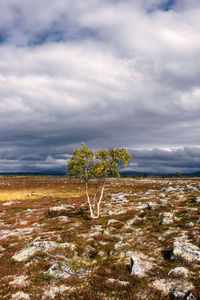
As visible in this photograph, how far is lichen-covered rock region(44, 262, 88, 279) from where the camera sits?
11.5 meters

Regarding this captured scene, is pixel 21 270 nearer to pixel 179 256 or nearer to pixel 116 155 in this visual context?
pixel 179 256

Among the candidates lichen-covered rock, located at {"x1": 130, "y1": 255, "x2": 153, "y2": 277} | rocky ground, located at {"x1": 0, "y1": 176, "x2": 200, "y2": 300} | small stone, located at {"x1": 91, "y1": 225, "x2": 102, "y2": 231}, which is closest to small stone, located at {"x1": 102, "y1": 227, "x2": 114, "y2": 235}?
rocky ground, located at {"x1": 0, "y1": 176, "x2": 200, "y2": 300}

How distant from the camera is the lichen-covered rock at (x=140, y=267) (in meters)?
11.1

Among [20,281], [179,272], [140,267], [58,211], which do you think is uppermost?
[179,272]

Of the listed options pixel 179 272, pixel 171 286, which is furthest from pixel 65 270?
pixel 179 272

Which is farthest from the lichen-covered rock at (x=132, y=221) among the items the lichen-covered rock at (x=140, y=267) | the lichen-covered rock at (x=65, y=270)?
the lichen-covered rock at (x=65, y=270)

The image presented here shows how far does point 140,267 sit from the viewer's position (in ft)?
37.7

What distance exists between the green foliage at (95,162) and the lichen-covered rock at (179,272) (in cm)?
1555

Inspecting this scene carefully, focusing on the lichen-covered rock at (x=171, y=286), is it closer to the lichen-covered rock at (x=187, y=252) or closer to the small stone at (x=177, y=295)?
the small stone at (x=177, y=295)

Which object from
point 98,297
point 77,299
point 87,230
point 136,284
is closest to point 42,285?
point 77,299

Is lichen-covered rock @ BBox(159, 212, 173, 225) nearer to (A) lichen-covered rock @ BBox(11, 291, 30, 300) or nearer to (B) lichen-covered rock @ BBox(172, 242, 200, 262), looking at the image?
(B) lichen-covered rock @ BBox(172, 242, 200, 262)

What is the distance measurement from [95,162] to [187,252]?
1592cm

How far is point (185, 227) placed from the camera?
1883cm

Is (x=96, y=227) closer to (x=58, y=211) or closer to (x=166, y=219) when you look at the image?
(x=166, y=219)
